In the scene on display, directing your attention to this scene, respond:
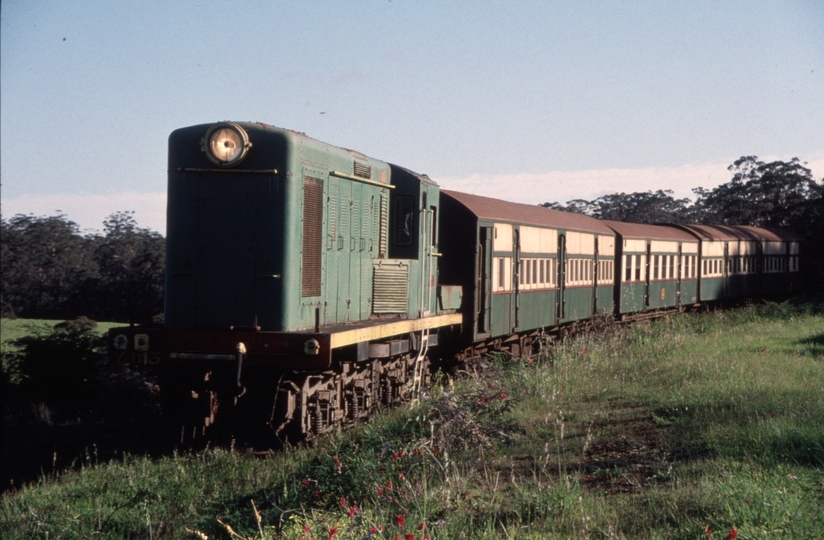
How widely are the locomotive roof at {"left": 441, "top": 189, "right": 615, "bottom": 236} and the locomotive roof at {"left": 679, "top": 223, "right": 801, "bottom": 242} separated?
7075 mm

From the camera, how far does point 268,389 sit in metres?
8.22

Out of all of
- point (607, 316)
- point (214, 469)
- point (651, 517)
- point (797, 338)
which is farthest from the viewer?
point (607, 316)

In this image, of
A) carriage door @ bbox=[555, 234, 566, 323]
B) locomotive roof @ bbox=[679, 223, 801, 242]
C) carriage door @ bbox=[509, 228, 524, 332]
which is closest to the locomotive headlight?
carriage door @ bbox=[509, 228, 524, 332]

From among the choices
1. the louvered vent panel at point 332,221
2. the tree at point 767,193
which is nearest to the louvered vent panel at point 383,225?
the louvered vent panel at point 332,221

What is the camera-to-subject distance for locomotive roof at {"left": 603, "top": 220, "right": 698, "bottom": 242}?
20436 mm

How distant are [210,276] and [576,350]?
7.07 m

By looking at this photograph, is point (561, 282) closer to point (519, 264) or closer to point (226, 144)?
point (519, 264)

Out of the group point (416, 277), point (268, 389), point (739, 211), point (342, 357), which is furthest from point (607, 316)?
point (739, 211)

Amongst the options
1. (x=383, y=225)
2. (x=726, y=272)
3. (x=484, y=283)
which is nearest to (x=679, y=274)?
(x=726, y=272)

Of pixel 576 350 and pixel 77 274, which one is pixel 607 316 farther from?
pixel 77 274

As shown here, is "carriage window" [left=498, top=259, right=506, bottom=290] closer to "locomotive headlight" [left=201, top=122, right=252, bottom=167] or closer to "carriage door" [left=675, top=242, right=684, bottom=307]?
"locomotive headlight" [left=201, top=122, right=252, bottom=167]

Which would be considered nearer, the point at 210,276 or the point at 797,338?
the point at 210,276

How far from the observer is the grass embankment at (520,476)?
15.9 feet

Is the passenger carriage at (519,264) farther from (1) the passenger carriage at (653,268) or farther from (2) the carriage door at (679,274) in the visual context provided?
(2) the carriage door at (679,274)
